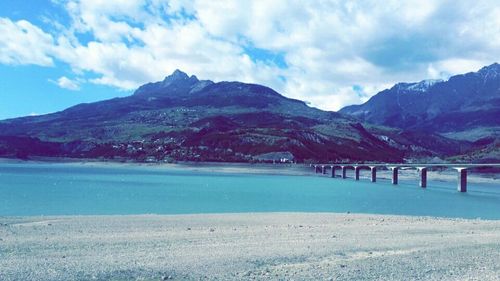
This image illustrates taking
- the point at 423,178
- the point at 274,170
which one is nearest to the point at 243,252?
the point at 423,178

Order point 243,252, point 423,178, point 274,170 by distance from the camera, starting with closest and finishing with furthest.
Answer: point 243,252 < point 423,178 < point 274,170

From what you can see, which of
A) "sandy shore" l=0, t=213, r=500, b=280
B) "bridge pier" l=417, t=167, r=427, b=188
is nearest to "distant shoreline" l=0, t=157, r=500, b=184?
"bridge pier" l=417, t=167, r=427, b=188

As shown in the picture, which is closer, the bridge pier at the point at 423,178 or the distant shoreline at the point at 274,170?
the bridge pier at the point at 423,178

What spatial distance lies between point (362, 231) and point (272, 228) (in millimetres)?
4682

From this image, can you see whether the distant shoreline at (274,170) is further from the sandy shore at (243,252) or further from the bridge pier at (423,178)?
the sandy shore at (243,252)

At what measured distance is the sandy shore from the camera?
15.3 metres

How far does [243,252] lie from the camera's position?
1895 cm

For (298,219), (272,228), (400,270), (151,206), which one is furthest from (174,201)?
(400,270)

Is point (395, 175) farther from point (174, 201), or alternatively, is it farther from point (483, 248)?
point (483, 248)

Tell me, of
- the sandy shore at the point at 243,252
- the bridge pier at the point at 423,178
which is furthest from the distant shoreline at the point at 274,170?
the sandy shore at the point at 243,252

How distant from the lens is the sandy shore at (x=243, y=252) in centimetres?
1527

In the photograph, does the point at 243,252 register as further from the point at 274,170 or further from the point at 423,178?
the point at 274,170

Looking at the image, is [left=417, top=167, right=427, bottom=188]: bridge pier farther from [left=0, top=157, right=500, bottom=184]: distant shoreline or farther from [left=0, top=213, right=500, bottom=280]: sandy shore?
[left=0, top=213, right=500, bottom=280]: sandy shore

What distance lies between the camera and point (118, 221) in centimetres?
3116
